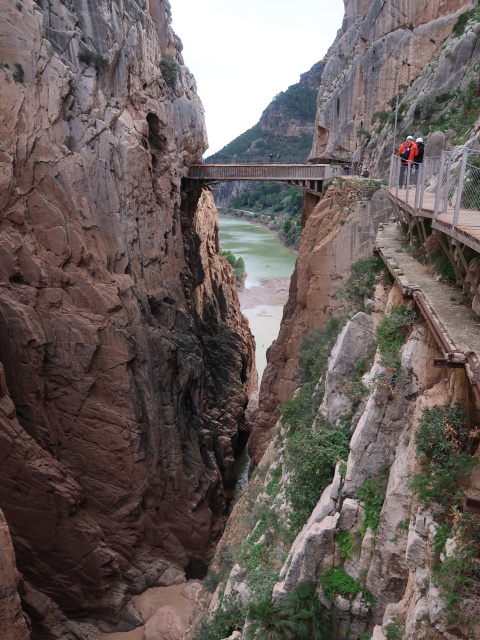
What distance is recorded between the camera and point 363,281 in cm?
1127

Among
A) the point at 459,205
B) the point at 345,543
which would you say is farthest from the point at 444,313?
the point at 345,543

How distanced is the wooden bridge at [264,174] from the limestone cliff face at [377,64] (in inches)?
120

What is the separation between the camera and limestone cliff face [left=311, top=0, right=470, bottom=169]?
2173cm

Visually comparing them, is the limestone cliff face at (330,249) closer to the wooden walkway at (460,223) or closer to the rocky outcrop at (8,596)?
the wooden walkway at (460,223)

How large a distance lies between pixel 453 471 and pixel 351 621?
100 inches

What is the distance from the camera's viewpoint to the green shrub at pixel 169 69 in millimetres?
20266

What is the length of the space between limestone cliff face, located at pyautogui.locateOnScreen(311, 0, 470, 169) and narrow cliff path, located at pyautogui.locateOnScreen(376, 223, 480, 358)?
1226cm

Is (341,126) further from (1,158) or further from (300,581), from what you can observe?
(300,581)

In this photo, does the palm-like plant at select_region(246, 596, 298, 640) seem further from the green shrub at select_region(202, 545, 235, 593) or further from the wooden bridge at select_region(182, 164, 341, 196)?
the wooden bridge at select_region(182, 164, 341, 196)

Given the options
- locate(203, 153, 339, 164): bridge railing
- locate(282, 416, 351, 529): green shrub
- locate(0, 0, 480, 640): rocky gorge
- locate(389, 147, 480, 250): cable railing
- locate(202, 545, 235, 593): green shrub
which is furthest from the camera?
locate(203, 153, 339, 164): bridge railing

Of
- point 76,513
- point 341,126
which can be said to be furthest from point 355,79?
point 76,513

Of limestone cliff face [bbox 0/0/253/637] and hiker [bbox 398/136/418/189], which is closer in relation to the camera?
hiker [bbox 398/136/418/189]

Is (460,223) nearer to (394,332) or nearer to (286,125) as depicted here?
(394,332)

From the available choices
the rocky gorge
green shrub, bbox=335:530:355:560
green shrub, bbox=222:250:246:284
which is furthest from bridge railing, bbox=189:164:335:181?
green shrub, bbox=222:250:246:284
